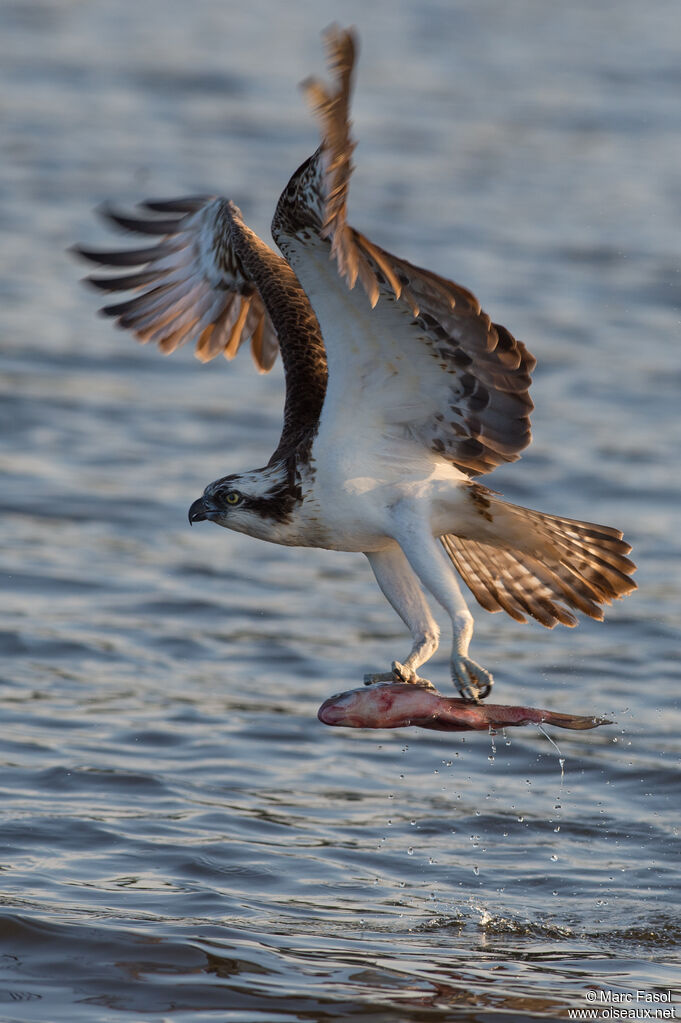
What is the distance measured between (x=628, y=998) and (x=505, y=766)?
2605 mm

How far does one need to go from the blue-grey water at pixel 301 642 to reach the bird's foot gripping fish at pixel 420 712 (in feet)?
2.82

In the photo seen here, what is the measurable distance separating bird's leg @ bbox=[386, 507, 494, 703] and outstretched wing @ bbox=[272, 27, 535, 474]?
17.0 inches

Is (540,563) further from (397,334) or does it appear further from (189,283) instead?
(189,283)

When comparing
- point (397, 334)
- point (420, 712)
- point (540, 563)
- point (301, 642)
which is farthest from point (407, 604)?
point (301, 642)

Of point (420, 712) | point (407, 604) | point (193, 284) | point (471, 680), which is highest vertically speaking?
point (193, 284)

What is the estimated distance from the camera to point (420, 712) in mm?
6230

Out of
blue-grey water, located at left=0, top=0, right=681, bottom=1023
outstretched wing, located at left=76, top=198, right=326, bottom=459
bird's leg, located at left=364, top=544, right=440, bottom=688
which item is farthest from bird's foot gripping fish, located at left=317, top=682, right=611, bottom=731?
outstretched wing, located at left=76, top=198, right=326, bottom=459

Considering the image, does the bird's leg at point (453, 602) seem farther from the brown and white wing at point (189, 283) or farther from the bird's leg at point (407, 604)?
the brown and white wing at point (189, 283)

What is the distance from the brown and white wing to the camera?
8.55 metres

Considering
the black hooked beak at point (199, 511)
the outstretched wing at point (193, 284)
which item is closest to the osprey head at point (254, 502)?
the black hooked beak at point (199, 511)

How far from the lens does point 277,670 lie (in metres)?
9.45

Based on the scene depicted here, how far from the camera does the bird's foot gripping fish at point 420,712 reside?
6207mm

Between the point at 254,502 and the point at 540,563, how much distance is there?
124cm

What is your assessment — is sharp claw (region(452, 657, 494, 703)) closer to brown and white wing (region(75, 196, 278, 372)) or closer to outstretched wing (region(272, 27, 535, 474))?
outstretched wing (region(272, 27, 535, 474))
